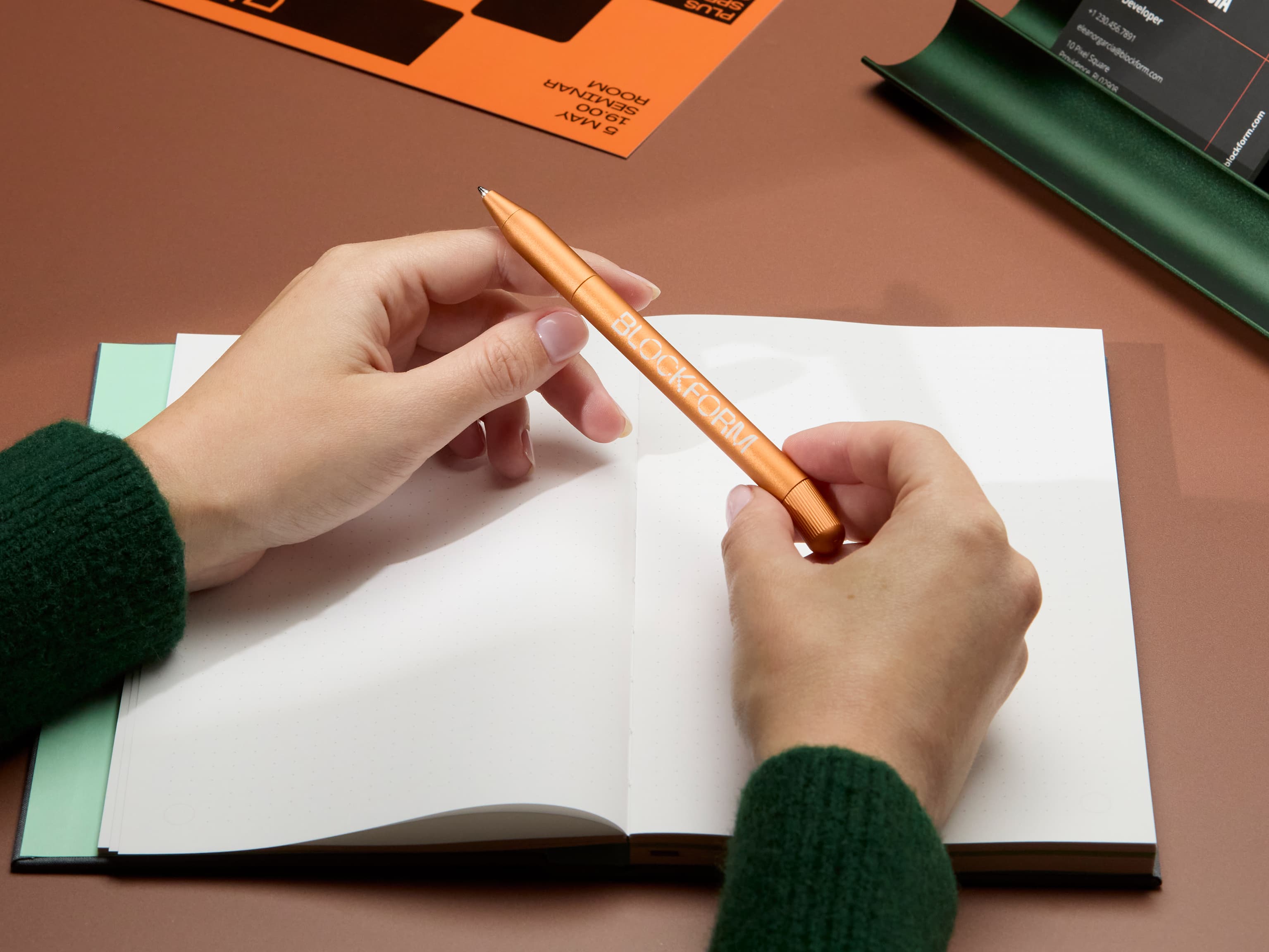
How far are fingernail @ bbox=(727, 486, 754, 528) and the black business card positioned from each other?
19.1 inches

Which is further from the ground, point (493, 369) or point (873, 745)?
point (493, 369)

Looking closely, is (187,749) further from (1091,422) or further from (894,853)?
(1091,422)

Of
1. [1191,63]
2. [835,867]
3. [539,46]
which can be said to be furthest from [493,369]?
[1191,63]

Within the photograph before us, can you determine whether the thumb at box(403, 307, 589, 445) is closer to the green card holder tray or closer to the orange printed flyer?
the orange printed flyer

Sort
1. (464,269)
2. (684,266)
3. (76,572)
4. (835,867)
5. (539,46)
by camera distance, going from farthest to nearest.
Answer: (539,46)
(684,266)
(464,269)
(76,572)
(835,867)

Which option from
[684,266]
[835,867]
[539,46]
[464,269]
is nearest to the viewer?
[835,867]

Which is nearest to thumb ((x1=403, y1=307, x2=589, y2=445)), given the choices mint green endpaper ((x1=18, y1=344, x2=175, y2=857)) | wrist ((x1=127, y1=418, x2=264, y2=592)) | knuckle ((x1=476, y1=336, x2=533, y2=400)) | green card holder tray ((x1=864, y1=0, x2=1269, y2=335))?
knuckle ((x1=476, y1=336, x2=533, y2=400))

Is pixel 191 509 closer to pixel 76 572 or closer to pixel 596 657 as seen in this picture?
pixel 76 572

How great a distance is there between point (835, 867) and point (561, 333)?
0.34 meters

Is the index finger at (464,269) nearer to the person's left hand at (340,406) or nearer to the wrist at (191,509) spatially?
the person's left hand at (340,406)

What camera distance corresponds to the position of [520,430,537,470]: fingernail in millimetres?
685

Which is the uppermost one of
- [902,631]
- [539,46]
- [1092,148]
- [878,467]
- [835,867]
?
[539,46]

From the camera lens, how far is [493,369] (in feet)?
2.06

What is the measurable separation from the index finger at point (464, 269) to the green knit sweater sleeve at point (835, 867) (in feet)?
1.12
